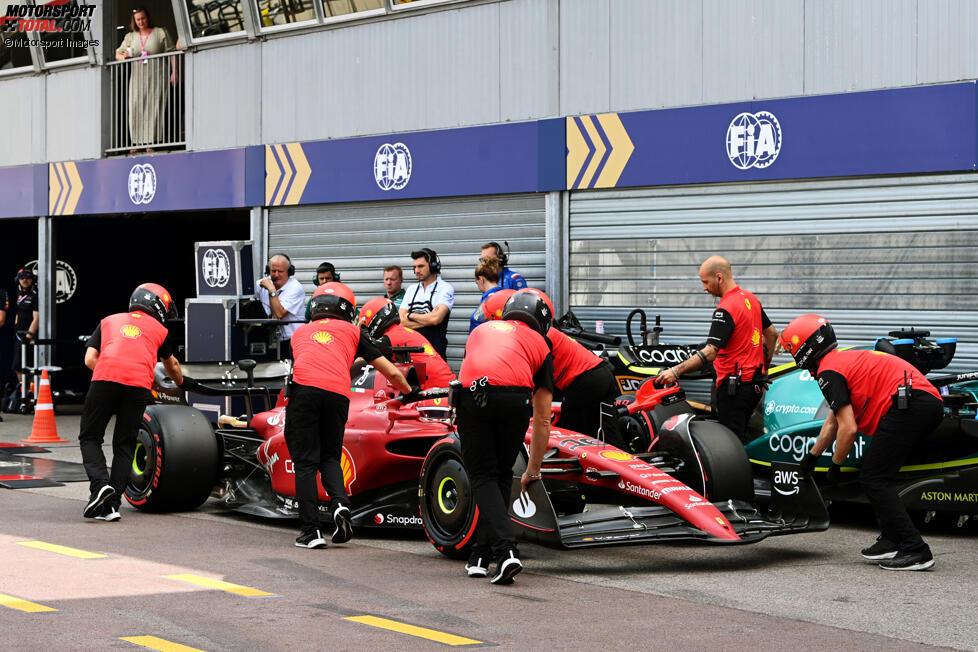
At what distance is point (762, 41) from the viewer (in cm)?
1300

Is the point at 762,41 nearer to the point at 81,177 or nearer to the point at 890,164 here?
the point at 890,164

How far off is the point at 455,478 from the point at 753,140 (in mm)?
5815

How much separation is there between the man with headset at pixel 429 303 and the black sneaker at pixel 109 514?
4402mm

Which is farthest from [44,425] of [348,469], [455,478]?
[455,478]

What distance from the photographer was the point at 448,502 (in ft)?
28.2

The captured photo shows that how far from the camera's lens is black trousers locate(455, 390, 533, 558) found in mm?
7801

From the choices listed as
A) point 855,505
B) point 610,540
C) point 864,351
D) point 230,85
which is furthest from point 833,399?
point 230,85

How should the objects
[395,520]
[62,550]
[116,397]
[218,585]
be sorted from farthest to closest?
1. [116,397]
2. [395,520]
3. [62,550]
4. [218,585]

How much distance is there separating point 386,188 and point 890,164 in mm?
6174

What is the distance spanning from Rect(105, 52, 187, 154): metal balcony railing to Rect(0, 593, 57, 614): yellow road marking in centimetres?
1250

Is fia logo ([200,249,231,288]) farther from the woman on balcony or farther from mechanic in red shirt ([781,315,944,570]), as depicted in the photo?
mechanic in red shirt ([781,315,944,570])

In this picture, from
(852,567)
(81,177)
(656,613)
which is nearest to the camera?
(656,613)

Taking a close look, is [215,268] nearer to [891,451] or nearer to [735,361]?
[735,361]

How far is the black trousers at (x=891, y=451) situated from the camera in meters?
8.35
